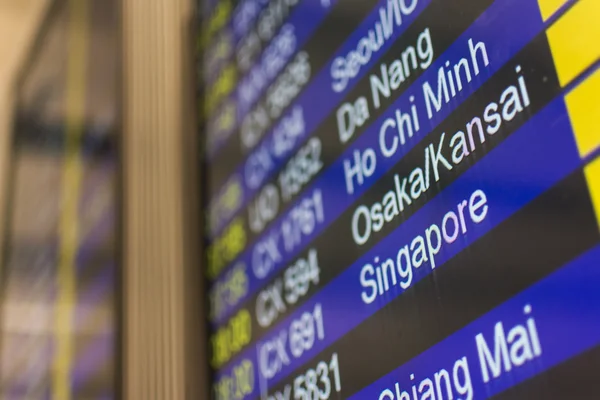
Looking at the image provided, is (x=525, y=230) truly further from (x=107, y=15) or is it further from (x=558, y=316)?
(x=107, y=15)

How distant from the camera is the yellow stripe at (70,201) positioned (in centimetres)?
142

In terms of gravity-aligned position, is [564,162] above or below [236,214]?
below

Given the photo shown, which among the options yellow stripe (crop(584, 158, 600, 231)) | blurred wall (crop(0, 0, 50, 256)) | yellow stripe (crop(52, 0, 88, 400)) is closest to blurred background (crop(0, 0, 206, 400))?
yellow stripe (crop(52, 0, 88, 400))

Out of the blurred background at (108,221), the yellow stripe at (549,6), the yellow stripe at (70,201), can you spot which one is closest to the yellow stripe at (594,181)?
the yellow stripe at (549,6)

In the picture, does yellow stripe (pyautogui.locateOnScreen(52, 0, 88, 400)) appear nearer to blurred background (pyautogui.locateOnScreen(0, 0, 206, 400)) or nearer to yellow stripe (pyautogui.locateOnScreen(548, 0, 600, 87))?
blurred background (pyautogui.locateOnScreen(0, 0, 206, 400))

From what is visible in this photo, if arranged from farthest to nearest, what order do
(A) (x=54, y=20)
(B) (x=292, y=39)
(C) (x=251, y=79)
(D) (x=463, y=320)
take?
(A) (x=54, y=20) < (C) (x=251, y=79) < (B) (x=292, y=39) < (D) (x=463, y=320)

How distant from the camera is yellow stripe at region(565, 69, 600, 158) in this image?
0.61 meters

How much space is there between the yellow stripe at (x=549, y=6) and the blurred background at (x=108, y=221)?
72 cm

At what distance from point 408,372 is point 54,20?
1.36 m

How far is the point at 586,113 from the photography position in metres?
0.62

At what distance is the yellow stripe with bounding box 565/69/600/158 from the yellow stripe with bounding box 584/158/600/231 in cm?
1

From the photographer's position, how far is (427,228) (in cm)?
78

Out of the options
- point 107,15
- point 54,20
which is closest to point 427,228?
point 107,15

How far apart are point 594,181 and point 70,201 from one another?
1.15 meters
